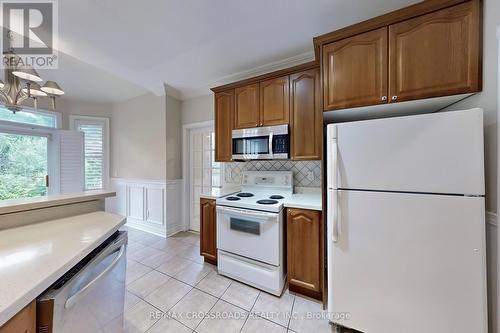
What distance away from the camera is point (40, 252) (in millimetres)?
821

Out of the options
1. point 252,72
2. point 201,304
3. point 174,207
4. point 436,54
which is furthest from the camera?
point 174,207

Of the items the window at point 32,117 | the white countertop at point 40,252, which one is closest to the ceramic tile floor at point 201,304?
the white countertop at point 40,252

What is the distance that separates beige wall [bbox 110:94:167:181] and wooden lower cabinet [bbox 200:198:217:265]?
138 centimetres

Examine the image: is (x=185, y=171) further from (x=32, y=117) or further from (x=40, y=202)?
(x=32, y=117)

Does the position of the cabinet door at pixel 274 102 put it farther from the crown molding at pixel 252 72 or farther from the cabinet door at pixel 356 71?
the cabinet door at pixel 356 71

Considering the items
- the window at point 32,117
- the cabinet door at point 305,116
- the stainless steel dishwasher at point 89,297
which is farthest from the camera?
the window at point 32,117

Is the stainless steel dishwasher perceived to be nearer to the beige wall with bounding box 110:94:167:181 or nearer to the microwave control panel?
the microwave control panel

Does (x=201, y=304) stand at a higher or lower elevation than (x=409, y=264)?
lower

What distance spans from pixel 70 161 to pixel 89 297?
4065 millimetres

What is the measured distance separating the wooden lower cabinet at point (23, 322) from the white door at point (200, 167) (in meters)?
2.59

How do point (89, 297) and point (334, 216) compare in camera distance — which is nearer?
point (89, 297)

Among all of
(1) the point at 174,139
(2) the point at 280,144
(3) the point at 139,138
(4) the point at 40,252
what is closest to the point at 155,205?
(1) the point at 174,139

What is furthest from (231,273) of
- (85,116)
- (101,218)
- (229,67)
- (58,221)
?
(85,116)

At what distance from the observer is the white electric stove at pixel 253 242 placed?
6.03 feet
